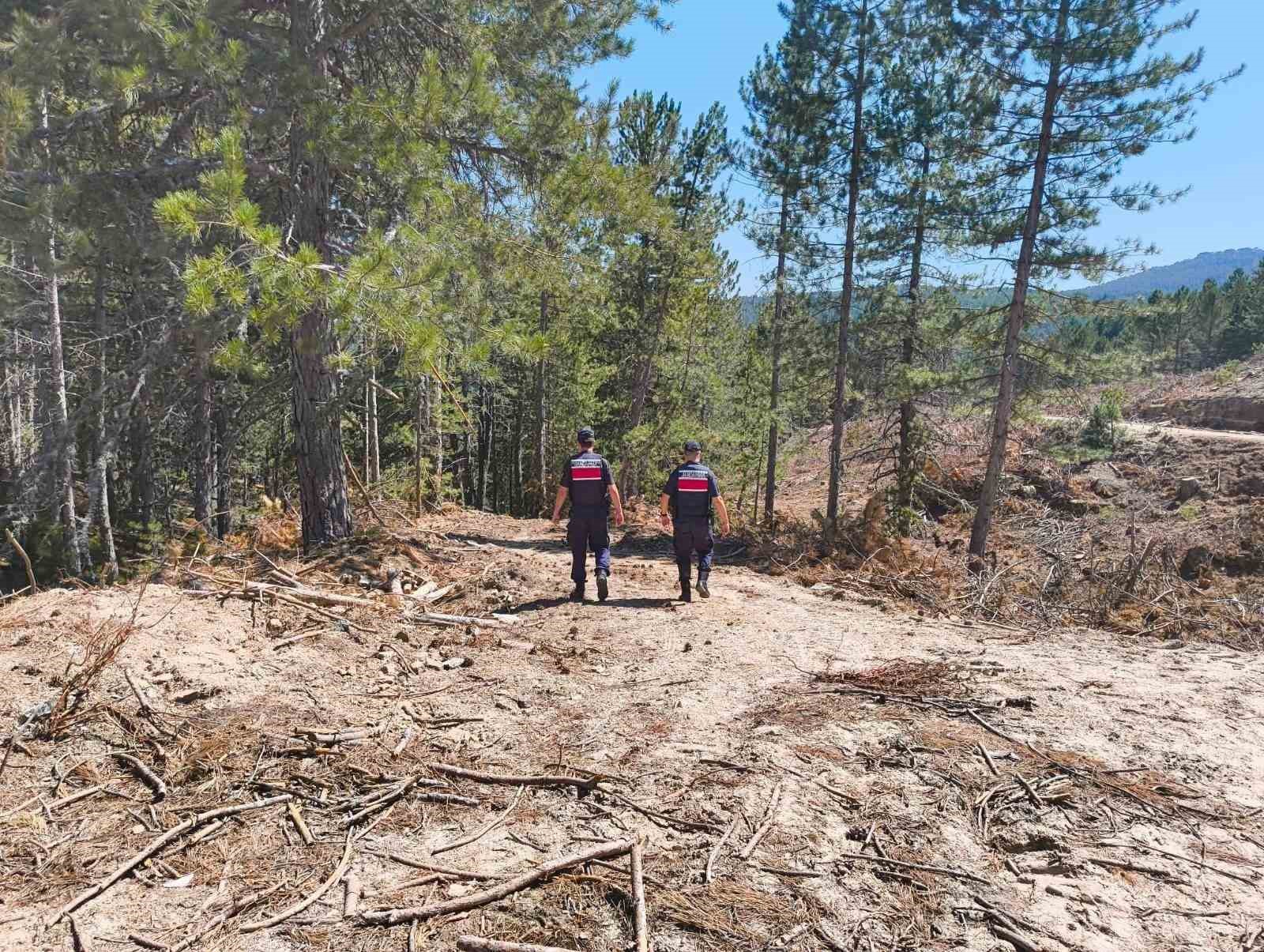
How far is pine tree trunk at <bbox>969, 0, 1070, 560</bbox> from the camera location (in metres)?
11.1

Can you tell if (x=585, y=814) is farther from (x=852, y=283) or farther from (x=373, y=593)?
(x=852, y=283)

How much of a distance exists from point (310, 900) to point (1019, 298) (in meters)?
13.0

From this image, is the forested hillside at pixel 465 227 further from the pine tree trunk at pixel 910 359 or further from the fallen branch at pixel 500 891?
the fallen branch at pixel 500 891

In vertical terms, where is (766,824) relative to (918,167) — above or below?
below

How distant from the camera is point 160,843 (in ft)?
9.93

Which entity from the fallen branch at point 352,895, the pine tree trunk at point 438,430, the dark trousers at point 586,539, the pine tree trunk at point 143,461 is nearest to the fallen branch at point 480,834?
the fallen branch at point 352,895

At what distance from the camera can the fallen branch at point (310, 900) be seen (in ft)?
8.57

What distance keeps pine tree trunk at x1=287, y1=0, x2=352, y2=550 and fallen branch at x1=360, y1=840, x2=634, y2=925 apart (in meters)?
5.45

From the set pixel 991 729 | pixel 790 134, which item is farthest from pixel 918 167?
pixel 991 729

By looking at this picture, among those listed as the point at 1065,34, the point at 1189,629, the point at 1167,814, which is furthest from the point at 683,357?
the point at 1167,814

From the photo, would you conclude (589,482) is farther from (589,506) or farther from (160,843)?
(160,843)

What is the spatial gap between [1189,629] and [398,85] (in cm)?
1117

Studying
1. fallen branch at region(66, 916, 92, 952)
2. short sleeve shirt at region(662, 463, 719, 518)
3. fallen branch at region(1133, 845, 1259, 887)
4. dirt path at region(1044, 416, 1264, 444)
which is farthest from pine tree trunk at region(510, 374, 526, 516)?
fallen branch at region(1133, 845, 1259, 887)

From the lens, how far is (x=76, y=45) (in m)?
6.70
